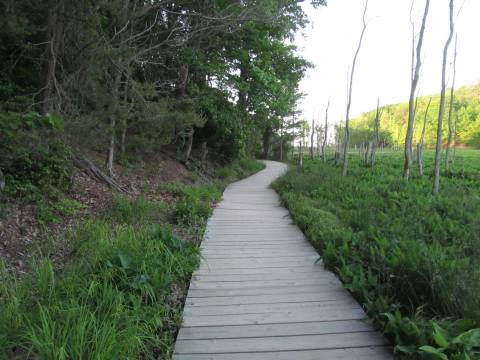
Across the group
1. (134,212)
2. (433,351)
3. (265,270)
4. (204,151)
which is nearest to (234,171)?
(204,151)

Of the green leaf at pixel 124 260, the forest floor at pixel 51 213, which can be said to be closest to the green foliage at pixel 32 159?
the forest floor at pixel 51 213

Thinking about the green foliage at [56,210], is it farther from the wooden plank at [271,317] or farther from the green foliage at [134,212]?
the wooden plank at [271,317]

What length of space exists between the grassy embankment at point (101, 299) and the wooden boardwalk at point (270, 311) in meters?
0.24

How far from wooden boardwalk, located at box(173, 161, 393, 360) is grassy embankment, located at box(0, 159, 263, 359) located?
237mm

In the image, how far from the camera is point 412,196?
9.59 m

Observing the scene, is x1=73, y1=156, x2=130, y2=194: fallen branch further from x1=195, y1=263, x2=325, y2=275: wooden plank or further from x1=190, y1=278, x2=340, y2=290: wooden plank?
x1=190, y1=278, x2=340, y2=290: wooden plank

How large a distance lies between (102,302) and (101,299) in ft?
0.73

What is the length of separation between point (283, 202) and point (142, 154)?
6200 mm

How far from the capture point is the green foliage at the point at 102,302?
202 centimetres

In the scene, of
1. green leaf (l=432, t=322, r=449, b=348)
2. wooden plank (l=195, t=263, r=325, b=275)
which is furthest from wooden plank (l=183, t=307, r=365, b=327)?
wooden plank (l=195, t=263, r=325, b=275)

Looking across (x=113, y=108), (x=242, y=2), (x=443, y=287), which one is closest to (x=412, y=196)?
(x=443, y=287)

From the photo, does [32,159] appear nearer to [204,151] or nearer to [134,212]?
[134,212]

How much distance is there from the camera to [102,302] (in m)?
2.45

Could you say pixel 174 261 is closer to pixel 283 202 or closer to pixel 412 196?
pixel 283 202
